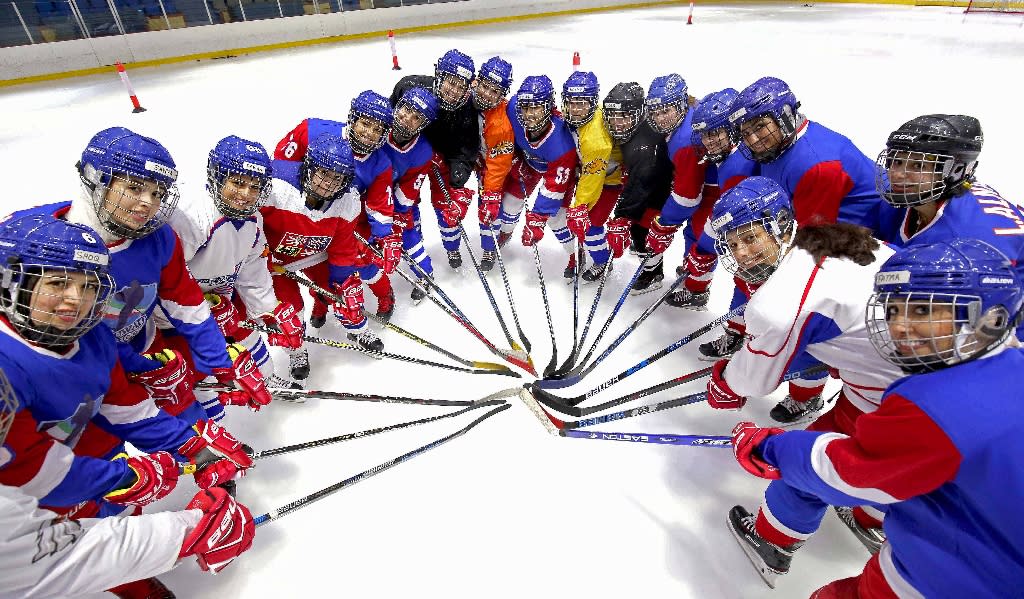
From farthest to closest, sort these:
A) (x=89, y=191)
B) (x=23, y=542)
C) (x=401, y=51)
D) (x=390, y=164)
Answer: (x=401, y=51) → (x=390, y=164) → (x=89, y=191) → (x=23, y=542)

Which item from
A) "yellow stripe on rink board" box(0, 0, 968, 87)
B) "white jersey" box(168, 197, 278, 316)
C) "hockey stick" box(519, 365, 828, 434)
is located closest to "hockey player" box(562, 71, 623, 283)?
"hockey stick" box(519, 365, 828, 434)

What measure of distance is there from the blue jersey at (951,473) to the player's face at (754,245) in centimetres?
73

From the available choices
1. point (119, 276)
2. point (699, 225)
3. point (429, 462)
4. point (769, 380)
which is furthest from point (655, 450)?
point (119, 276)

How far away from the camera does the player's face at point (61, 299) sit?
116 cm

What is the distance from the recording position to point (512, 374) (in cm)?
254

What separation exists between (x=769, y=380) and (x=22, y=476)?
208cm

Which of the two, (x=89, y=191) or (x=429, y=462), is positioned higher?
→ (x=89, y=191)

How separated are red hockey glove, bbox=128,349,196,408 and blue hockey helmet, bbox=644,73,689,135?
260cm

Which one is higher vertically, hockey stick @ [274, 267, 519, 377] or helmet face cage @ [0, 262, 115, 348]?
helmet face cage @ [0, 262, 115, 348]

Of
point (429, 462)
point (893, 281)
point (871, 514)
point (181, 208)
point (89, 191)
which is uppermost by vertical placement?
point (893, 281)

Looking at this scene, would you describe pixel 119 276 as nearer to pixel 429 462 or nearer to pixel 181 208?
pixel 181 208

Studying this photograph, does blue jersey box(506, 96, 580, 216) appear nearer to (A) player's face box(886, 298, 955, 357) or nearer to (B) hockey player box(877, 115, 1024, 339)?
(B) hockey player box(877, 115, 1024, 339)

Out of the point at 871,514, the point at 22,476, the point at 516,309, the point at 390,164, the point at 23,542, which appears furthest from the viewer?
the point at 516,309

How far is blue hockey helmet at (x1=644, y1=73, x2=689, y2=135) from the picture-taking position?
2670 mm
